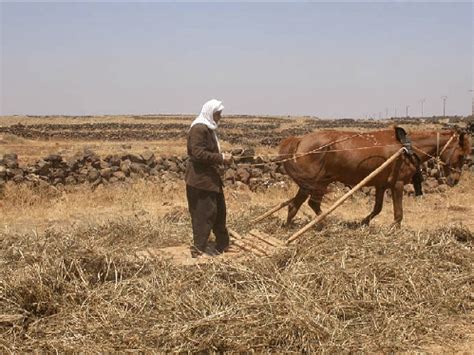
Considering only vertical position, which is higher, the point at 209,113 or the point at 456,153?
the point at 209,113

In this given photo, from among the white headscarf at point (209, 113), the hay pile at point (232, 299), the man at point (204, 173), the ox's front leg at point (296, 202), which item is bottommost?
the hay pile at point (232, 299)

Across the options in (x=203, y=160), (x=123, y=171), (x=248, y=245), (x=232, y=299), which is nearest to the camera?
(x=232, y=299)

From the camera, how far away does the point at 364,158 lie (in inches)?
336

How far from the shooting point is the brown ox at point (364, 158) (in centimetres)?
854

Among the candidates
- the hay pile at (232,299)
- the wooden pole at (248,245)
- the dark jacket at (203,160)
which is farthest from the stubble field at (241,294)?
the dark jacket at (203,160)

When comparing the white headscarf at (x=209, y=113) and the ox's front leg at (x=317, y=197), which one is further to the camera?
the ox's front leg at (x=317, y=197)

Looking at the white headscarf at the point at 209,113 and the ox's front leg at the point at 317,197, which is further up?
the white headscarf at the point at 209,113

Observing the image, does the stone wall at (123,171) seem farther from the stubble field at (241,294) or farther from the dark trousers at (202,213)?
the dark trousers at (202,213)

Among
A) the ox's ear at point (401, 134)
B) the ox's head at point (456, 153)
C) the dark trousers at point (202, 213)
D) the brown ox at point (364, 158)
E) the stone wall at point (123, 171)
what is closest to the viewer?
the dark trousers at point (202, 213)

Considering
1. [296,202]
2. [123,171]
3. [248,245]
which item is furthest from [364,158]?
[123,171]

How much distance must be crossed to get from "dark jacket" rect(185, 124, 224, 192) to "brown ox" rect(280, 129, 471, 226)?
82.2 inches

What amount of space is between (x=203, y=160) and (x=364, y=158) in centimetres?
314

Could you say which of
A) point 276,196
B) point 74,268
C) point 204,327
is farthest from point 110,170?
point 204,327

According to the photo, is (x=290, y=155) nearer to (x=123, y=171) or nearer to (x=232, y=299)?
(x=232, y=299)
